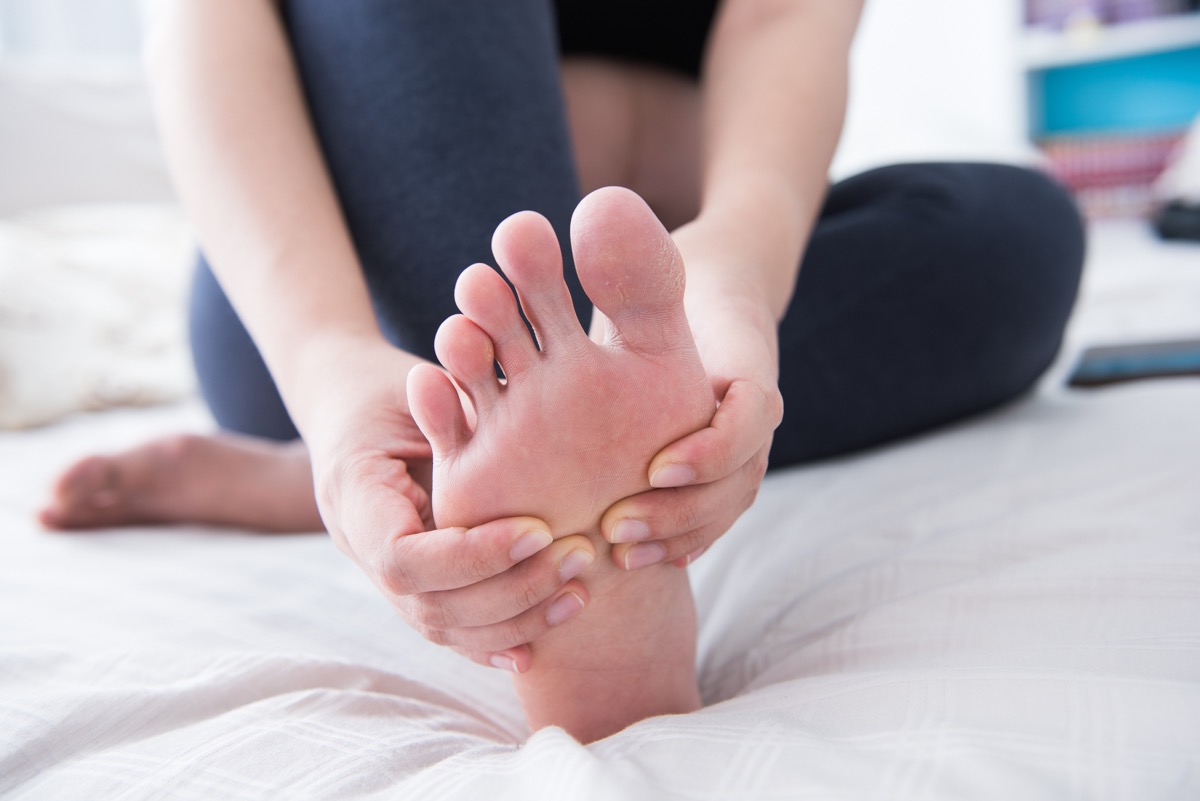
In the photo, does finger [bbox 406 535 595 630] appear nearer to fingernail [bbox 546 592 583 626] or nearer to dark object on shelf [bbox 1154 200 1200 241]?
fingernail [bbox 546 592 583 626]

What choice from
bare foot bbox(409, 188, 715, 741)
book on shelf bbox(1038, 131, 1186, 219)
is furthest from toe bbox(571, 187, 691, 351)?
book on shelf bbox(1038, 131, 1186, 219)

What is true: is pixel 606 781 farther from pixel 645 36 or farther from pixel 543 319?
pixel 645 36

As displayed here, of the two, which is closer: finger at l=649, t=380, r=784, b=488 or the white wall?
finger at l=649, t=380, r=784, b=488

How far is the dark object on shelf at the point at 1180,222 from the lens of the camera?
1.92 meters

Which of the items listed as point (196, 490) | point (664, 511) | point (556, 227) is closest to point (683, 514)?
point (664, 511)

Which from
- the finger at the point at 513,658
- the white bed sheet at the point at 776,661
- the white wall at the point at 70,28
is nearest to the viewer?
the white bed sheet at the point at 776,661

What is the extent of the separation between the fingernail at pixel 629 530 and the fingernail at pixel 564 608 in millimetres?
36

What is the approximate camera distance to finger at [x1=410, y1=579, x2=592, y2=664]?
16.0 inches

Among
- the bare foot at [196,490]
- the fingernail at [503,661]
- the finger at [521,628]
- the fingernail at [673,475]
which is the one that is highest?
the fingernail at [673,475]

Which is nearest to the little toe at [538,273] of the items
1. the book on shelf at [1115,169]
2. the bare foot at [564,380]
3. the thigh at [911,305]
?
the bare foot at [564,380]

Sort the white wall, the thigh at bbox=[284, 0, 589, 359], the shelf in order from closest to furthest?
the thigh at bbox=[284, 0, 589, 359], the white wall, the shelf

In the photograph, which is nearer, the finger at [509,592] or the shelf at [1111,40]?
the finger at [509,592]

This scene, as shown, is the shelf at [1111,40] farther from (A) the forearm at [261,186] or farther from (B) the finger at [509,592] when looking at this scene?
(B) the finger at [509,592]

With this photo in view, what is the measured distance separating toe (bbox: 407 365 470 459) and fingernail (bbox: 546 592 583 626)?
0.28 feet
